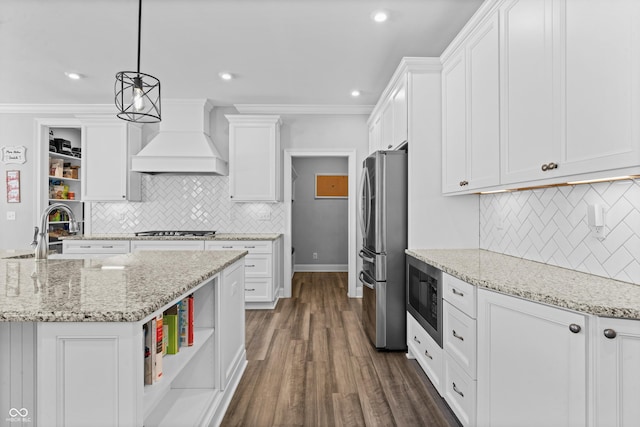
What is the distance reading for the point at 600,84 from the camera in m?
1.31

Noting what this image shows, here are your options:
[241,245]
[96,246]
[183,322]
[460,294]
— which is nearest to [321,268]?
[241,245]

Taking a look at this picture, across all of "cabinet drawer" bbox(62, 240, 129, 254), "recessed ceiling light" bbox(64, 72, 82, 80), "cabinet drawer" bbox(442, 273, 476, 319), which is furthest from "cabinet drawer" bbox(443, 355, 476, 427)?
"recessed ceiling light" bbox(64, 72, 82, 80)

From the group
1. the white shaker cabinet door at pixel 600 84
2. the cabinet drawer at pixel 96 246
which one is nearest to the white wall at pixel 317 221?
the cabinet drawer at pixel 96 246

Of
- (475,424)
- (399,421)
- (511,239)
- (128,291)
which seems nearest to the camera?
(128,291)

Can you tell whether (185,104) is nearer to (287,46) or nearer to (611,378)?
(287,46)

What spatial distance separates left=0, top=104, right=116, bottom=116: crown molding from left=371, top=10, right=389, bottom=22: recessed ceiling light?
373 centimetres

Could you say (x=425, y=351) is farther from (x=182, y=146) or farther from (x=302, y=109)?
(x=182, y=146)

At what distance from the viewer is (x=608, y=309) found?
1.14m

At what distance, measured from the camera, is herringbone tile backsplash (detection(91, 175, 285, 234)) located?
15.6 ft

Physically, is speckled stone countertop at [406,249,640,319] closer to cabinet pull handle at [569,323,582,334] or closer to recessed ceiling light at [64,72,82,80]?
cabinet pull handle at [569,323,582,334]

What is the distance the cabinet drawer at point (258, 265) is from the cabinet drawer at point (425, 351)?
192 centimetres

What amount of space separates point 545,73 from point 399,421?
6.19 feet

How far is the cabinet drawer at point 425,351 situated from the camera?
213 cm

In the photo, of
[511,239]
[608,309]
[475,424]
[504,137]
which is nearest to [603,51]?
[504,137]
